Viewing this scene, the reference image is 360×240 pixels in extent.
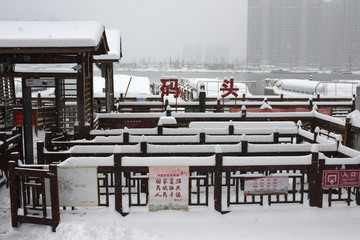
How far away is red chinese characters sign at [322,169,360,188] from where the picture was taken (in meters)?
7.58

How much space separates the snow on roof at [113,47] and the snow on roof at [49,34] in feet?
8.35

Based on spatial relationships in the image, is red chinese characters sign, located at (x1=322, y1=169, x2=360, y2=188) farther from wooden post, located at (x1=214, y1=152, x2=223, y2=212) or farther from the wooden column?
the wooden column

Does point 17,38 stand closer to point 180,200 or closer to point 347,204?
point 180,200

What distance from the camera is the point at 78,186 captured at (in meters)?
7.21

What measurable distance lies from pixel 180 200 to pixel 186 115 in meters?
7.17

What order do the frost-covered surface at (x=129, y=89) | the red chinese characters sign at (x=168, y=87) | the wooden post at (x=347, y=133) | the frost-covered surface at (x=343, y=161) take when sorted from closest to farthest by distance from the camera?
the frost-covered surface at (x=343, y=161), the wooden post at (x=347, y=133), the red chinese characters sign at (x=168, y=87), the frost-covered surface at (x=129, y=89)

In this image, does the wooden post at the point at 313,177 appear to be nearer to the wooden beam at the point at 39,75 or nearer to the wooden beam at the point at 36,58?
the wooden beam at the point at 39,75

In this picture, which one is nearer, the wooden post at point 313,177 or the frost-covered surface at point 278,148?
the wooden post at point 313,177

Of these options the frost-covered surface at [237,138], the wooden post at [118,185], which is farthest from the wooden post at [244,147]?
the wooden post at [118,185]

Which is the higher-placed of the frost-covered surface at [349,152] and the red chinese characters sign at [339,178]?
the frost-covered surface at [349,152]

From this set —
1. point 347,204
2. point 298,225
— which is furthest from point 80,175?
point 347,204

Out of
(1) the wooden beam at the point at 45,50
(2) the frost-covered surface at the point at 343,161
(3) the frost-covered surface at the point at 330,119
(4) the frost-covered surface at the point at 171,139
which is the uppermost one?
(1) the wooden beam at the point at 45,50

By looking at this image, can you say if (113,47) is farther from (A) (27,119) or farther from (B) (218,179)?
(B) (218,179)

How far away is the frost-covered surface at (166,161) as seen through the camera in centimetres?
720
